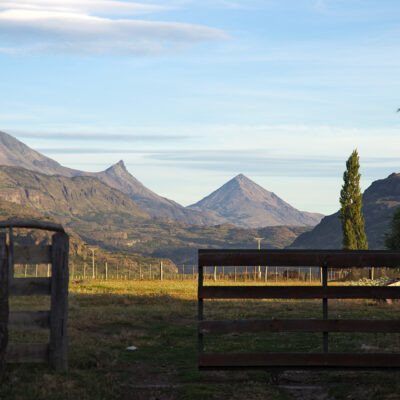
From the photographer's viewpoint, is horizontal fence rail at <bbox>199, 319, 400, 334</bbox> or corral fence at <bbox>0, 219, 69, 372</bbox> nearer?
horizontal fence rail at <bbox>199, 319, 400, 334</bbox>

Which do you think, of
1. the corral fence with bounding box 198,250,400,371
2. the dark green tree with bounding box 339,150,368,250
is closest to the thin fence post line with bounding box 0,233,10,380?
the corral fence with bounding box 198,250,400,371

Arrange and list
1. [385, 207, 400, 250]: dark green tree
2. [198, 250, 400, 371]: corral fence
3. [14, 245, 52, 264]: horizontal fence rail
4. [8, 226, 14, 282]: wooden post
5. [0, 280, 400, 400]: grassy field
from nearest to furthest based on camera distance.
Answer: [0, 280, 400, 400]: grassy field → [8, 226, 14, 282]: wooden post → [198, 250, 400, 371]: corral fence → [14, 245, 52, 264]: horizontal fence rail → [385, 207, 400, 250]: dark green tree

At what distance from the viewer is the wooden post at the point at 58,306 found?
423 inches

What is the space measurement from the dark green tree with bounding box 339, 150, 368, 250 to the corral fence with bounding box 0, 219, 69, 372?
73812mm

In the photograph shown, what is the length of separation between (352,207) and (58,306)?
A: 76255 mm

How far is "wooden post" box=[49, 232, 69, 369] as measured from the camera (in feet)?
35.3

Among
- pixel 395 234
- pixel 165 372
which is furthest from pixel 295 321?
pixel 395 234

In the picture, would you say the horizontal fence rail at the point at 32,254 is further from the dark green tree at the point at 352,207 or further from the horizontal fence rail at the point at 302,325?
the dark green tree at the point at 352,207

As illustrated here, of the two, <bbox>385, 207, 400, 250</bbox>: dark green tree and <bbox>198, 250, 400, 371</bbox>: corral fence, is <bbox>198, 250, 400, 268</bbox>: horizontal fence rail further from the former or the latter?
<bbox>385, 207, 400, 250</bbox>: dark green tree

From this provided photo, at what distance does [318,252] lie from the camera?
10.6 m

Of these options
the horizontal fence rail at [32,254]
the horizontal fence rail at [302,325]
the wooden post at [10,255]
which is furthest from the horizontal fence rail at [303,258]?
the wooden post at [10,255]

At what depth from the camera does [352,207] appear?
8338cm

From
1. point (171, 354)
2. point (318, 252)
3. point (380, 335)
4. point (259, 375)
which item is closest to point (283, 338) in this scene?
point (380, 335)

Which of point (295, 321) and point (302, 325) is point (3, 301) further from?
point (302, 325)
